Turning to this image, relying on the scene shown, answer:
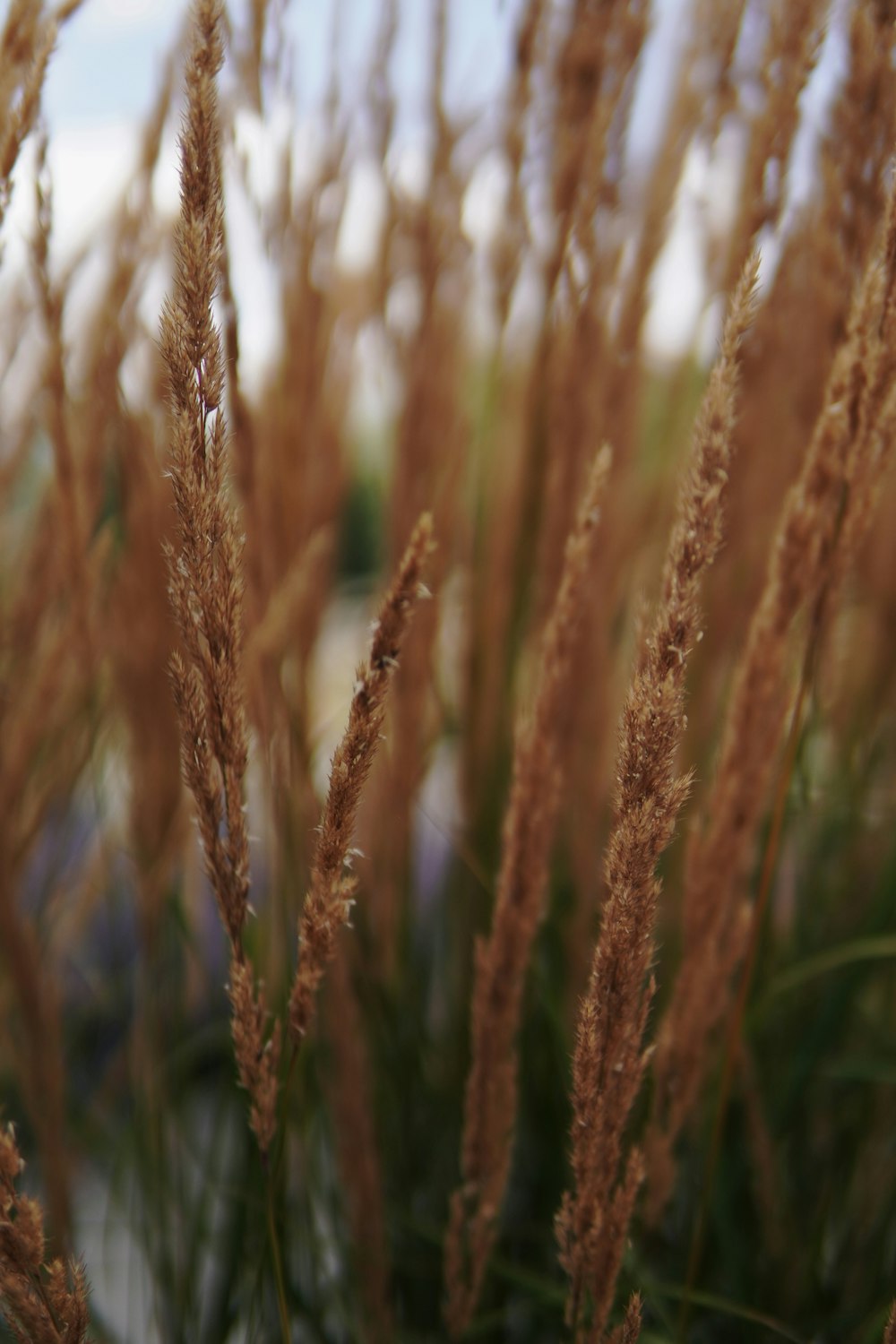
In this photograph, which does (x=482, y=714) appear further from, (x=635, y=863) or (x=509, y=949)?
(x=635, y=863)

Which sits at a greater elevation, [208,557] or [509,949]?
[208,557]

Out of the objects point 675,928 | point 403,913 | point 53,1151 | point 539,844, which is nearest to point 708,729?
point 675,928

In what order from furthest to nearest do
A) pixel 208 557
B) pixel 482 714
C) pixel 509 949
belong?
pixel 482 714 → pixel 509 949 → pixel 208 557

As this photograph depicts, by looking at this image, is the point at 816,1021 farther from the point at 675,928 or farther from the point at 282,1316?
the point at 282,1316

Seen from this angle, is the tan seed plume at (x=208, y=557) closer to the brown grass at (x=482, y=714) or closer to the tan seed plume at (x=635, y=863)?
Answer: the brown grass at (x=482, y=714)

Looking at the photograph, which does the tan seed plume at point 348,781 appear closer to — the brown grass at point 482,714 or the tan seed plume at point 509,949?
the brown grass at point 482,714

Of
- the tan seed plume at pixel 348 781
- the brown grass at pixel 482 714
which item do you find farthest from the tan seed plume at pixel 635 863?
the tan seed plume at pixel 348 781

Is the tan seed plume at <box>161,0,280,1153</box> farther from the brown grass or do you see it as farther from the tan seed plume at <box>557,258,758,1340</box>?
the tan seed plume at <box>557,258,758,1340</box>

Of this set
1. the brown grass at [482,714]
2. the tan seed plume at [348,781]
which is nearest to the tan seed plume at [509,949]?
the brown grass at [482,714]

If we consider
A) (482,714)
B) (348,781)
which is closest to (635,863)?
(348,781)

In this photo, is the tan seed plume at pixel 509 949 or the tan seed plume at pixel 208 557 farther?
the tan seed plume at pixel 509 949

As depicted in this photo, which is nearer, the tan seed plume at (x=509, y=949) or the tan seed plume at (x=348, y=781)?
the tan seed plume at (x=348, y=781)

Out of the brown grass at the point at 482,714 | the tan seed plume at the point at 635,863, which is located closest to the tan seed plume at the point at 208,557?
the brown grass at the point at 482,714

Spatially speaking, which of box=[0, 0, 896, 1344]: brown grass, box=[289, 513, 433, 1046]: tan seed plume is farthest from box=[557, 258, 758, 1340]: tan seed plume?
box=[289, 513, 433, 1046]: tan seed plume
